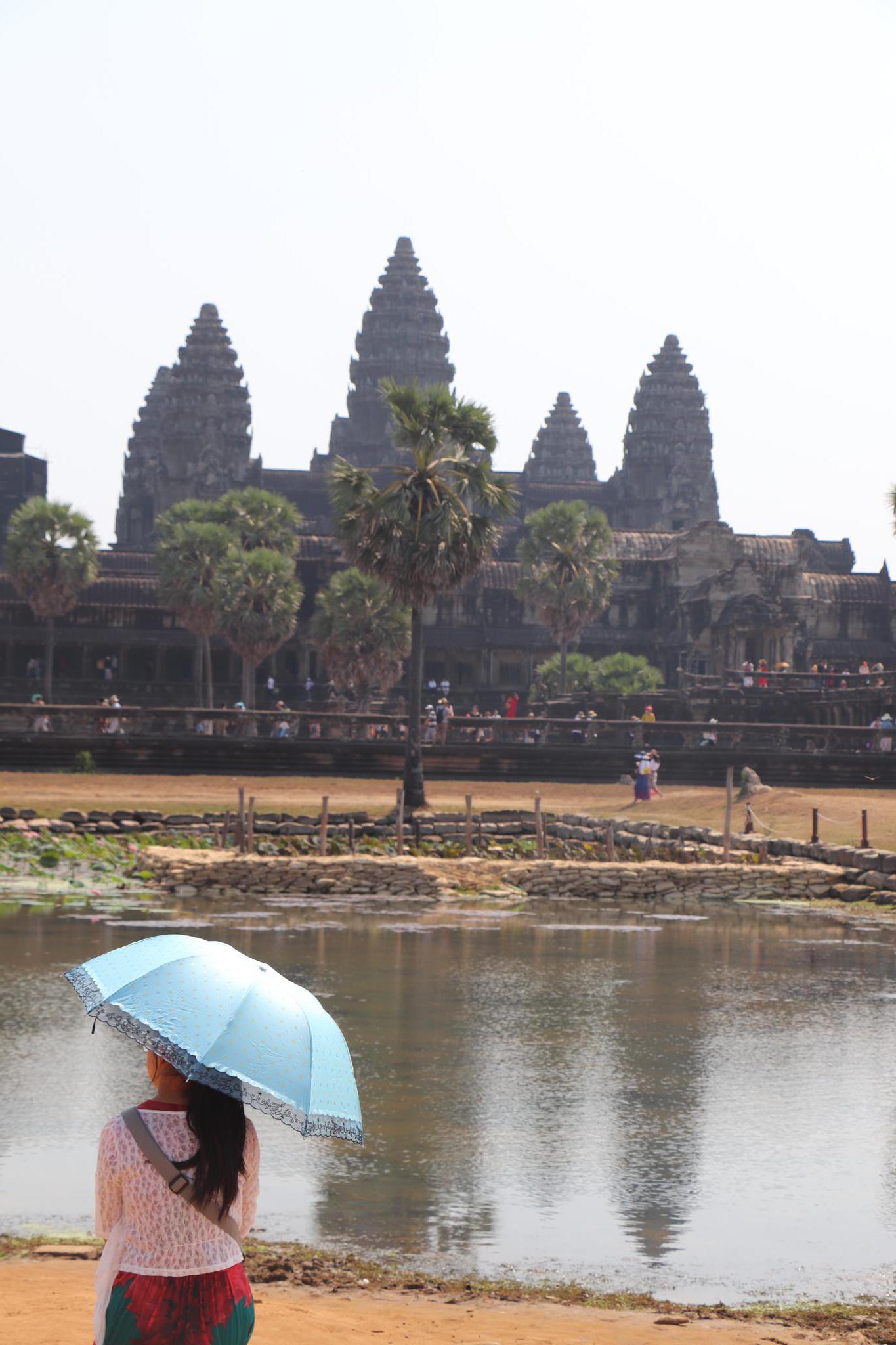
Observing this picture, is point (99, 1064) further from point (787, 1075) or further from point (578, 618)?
point (578, 618)

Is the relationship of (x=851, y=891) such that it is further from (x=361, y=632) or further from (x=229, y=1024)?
(x=361, y=632)

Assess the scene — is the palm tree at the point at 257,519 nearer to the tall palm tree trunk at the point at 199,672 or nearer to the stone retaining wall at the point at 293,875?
the tall palm tree trunk at the point at 199,672

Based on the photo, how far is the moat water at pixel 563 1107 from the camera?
1080cm

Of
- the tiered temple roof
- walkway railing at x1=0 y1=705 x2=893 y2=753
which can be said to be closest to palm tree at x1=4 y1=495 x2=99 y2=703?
walkway railing at x1=0 y1=705 x2=893 y2=753

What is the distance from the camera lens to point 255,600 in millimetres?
67000

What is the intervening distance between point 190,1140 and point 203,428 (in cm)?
12161

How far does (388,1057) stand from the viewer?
16.5m

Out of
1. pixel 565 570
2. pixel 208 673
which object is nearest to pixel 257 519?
pixel 208 673

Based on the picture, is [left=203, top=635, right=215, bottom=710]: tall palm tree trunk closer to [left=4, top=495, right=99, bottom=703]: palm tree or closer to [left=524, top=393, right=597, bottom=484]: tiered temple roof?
[left=4, top=495, right=99, bottom=703]: palm tree

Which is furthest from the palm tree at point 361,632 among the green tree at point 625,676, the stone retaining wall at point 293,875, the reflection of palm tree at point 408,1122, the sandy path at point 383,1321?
the sandy path at point 383,1321

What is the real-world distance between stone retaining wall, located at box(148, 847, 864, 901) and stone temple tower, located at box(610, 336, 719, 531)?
9899 cm

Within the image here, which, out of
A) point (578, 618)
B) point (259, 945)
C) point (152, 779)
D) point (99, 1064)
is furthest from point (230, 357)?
point (99, 1064)

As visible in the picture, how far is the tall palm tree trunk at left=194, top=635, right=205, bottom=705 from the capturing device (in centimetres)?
7706

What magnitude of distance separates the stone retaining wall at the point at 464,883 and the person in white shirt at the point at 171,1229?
2636cm
